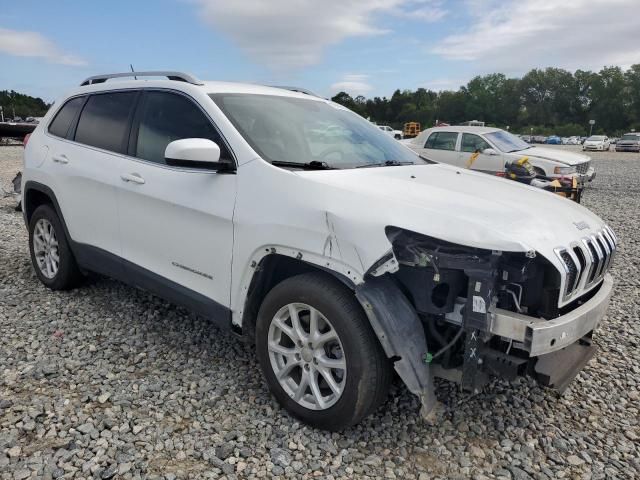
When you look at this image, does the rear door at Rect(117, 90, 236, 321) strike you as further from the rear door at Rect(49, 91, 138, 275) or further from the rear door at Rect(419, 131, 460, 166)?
the rear door at Rect(419, 131, 460, 166)

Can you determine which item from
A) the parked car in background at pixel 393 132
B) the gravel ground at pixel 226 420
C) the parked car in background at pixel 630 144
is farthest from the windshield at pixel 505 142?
the parked car in background at pixel 630 144

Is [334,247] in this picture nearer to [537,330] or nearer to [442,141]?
[537,330]

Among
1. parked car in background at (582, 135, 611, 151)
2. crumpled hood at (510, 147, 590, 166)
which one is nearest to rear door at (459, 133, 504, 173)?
crumpled hood at (510, 147, 590, 166)

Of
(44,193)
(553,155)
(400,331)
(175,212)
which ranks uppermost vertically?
(553,155)

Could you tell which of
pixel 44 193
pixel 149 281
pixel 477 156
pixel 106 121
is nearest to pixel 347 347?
pixel 149 281

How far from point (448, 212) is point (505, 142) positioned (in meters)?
10.9

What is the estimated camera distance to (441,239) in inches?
92.0

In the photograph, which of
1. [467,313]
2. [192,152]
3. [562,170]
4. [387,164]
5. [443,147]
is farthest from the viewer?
[443,147]

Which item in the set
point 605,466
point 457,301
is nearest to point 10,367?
point 457,301

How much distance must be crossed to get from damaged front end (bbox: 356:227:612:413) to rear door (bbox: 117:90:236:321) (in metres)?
1.05

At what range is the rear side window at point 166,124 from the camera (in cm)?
329

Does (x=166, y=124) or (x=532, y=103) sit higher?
(x=532, y=103)

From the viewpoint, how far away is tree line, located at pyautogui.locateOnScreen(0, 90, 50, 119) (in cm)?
9106

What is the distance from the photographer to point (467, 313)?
2.39 m
